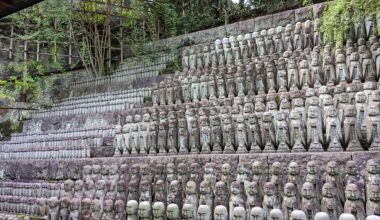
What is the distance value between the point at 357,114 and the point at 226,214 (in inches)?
88.9

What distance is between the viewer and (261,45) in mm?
8898

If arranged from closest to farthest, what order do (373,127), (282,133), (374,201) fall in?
(374,201) → (373,127) → (282,133)

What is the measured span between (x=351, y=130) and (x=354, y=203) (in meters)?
1.32

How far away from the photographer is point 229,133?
6.20 meters

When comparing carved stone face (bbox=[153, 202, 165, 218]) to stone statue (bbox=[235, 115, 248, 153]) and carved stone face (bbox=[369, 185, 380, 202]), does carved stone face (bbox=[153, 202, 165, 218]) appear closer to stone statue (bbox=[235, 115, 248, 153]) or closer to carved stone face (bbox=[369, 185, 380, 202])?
stone statue (bbox=[235, 115, 248, 153])

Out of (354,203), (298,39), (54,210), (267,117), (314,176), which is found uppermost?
(298,39)

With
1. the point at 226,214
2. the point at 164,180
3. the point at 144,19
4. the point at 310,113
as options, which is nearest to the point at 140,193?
the point at 164,180

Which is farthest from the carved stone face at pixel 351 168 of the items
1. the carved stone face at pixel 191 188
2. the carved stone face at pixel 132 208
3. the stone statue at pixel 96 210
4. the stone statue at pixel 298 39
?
the stone statue at pixel 298 39

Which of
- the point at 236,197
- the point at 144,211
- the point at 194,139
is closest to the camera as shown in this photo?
the point at 236,197

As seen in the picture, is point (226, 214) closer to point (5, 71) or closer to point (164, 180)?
point (164, 180)

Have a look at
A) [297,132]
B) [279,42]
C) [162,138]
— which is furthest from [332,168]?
[279,42]

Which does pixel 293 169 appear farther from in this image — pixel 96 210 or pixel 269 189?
pixel 96 210

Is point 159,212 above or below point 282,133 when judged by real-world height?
below

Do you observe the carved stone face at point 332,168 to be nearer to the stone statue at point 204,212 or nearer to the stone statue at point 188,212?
the stone statue at point 204,212
